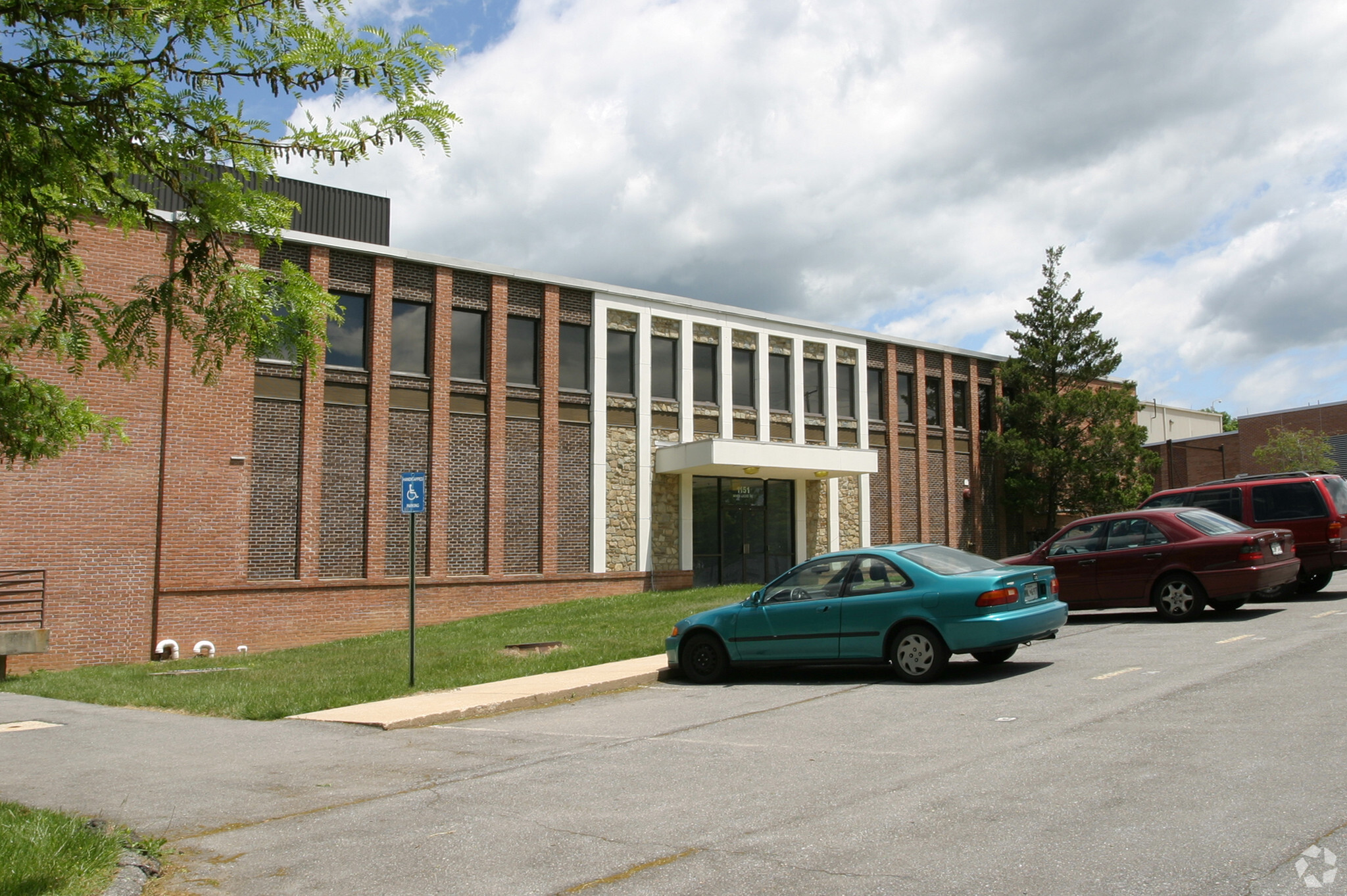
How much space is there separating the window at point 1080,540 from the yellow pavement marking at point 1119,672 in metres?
5.02

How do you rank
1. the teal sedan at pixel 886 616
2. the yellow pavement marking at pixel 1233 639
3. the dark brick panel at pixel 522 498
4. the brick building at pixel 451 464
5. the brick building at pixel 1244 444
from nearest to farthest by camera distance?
the teal sedan at pixel 886 616 → the yellow pavement marking at pixel 1233 639 → the brick building at pixel 451 464 → the dark brick panel at pixel 522 498 → the brick building at pixel 1244 444

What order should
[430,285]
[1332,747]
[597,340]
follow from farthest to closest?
[597,340]
[430,285]
[1332,747]

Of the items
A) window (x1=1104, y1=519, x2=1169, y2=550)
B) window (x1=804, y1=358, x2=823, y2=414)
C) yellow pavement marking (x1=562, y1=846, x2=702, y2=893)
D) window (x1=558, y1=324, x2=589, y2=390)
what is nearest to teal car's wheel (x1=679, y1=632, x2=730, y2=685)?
window (x1=1104, y1=519, x2=1169, y2=550)

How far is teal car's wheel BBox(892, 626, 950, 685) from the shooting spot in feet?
34.0

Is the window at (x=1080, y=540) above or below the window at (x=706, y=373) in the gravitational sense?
below

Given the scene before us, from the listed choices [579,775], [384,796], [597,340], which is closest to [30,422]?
[384,796]

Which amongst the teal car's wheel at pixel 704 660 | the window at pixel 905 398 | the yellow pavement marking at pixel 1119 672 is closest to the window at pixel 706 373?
the window at pixel 905 398

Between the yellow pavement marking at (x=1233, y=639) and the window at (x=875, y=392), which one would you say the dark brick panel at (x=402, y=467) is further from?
the yellow pavement marking at (x=1233, y=639)

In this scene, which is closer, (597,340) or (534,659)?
(534,659)

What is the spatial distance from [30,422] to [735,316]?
22.0 m

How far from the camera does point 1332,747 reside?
6.50 m

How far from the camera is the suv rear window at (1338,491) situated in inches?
625

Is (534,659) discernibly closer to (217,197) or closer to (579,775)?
(579,775)

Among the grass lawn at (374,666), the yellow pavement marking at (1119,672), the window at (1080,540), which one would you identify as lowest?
the grass lawn at (374,666)
